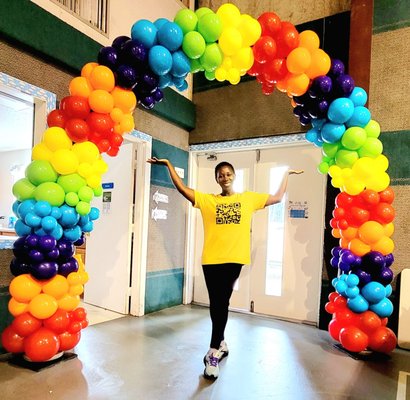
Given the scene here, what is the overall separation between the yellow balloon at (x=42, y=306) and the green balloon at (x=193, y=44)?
6.08 feet

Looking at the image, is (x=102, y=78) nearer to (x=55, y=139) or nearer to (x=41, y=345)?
(x=55, y=139)

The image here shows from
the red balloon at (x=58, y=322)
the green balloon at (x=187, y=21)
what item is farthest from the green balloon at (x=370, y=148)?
the red balloon at (x=58, y=322)

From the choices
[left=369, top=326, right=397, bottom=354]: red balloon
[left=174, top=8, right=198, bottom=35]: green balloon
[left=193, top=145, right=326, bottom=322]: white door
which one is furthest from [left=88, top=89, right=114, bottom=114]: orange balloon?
[left=369, top=326, right=397, bottom=354]: red balloon

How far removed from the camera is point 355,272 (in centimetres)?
263

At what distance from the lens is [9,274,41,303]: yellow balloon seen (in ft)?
6.91

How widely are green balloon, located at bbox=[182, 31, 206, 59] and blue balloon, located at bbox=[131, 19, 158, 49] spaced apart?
0.21 m

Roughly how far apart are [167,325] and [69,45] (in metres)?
2.68

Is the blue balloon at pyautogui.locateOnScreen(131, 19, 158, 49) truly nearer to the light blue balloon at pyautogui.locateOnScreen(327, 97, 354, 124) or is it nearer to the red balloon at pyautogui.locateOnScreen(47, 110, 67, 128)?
the red balloon at pyautogui.locateOnScreen(47, 110, 67, 128)

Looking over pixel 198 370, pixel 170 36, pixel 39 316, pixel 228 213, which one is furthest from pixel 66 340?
pixel 170 36

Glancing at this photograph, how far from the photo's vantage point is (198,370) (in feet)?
7.57

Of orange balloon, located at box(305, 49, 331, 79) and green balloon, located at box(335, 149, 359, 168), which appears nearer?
orange balloon, located at box(305, 49, 331, 79)

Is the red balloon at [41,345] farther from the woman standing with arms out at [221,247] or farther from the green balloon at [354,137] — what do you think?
the green balloon at [354,137]

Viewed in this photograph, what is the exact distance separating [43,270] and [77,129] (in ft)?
3.02

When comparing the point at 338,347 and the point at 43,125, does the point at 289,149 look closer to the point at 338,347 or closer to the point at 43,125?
the point at 338,347
